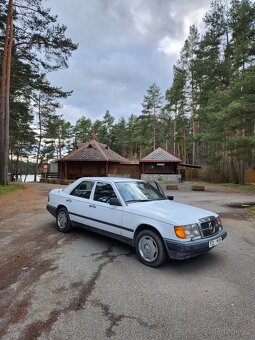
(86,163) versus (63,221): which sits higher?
(86,163)

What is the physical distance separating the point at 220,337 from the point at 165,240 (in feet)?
5.79

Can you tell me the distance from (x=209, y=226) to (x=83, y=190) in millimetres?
3095

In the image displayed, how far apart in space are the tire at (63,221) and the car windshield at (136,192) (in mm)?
1825

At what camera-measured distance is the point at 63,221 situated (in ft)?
21.6

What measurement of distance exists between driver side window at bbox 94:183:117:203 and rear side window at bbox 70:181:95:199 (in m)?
0.28

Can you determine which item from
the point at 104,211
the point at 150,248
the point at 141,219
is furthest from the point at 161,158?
the point at 150,248

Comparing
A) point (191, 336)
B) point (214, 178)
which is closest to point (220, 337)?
point (191, 336)

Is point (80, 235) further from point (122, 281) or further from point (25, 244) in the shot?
point (122, 281)

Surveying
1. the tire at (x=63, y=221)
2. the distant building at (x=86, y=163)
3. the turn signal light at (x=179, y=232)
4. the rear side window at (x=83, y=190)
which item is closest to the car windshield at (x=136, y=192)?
the rear side window at (x=83, y=190)

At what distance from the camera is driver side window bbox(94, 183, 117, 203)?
5.48 m

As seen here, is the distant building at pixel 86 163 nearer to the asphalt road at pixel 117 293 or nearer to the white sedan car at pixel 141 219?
the white sedan car at pixel 141 219

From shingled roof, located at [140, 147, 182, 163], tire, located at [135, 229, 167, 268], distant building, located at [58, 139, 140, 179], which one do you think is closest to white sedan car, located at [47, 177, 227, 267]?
tire, located at [135, 229, 167, 268]

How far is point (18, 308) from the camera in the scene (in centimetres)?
309

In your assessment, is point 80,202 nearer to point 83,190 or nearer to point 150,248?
point 83,190
